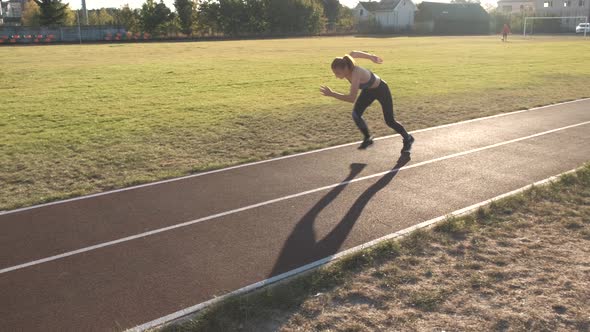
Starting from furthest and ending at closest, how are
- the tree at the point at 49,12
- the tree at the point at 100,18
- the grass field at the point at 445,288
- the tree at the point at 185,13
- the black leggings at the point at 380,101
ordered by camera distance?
the tree at the point at 100,18 < the tree at the point at 185,13 < the tree at the point at 49,12 < the black leggings at the point at 380,101 < the grass field at the point at 445,288

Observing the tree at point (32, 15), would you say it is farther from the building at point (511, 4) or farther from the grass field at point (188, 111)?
the building at point (511, 4)

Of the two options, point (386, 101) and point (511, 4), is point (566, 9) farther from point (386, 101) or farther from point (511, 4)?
point (386, 101)

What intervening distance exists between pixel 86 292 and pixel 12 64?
25.8m

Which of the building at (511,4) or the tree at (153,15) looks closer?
the tree at (153,15)

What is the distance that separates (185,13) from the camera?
6512 centimetres

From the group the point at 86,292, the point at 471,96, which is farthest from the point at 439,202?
the point at 471,96

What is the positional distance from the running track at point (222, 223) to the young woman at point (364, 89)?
448mm

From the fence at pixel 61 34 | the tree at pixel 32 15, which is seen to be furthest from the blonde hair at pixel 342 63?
the tree at pixel 32 15

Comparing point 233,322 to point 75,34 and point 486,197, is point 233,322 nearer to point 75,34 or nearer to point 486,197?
point 486,197

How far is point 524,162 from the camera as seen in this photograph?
850 cm

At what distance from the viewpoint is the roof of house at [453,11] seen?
264 feet

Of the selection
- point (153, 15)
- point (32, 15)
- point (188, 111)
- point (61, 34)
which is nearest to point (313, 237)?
point (188, 111)

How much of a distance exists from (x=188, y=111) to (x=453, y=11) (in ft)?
254

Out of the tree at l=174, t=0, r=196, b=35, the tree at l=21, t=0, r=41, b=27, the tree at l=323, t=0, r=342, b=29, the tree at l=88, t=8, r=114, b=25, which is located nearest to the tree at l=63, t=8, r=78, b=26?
the tree at l=88, t=8, r=114, b=25
